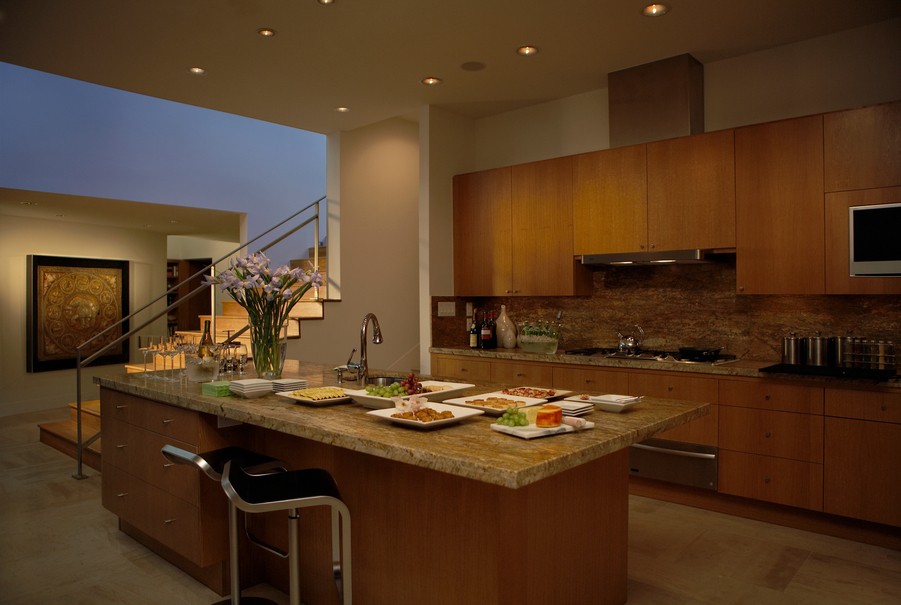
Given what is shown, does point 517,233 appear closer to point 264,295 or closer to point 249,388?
point 264,295

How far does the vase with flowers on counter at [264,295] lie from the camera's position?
2.88 metres

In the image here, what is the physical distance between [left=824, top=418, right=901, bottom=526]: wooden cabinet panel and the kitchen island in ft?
4.56

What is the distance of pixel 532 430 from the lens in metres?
1.79

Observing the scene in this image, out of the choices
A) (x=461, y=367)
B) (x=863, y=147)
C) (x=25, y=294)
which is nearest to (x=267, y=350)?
(x=461, y=367)

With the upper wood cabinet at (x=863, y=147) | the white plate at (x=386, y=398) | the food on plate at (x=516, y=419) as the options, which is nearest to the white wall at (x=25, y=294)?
the white plate at (x=386, y=398)

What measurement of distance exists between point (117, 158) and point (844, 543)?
728 centimetres

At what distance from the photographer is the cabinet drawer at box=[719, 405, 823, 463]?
3.26 metres

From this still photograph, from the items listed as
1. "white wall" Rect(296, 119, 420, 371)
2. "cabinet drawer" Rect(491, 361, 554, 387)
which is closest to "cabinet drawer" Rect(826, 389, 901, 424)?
"cabinet drawer" Rect(491, 361, 554, 387)

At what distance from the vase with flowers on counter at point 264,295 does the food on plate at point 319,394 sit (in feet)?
1.57

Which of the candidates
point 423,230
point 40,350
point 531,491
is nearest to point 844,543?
point 531,491

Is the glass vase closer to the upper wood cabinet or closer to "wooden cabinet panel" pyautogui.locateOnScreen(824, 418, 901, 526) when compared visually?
"wooden cabinet panel" pyautogui.locateOnScreen(824, 418, 901, 526)

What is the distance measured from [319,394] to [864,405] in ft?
8.92

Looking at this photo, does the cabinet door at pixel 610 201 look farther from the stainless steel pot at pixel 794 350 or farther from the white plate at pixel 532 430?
the white plate at pixel 532 430

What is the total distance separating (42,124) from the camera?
622 cm
